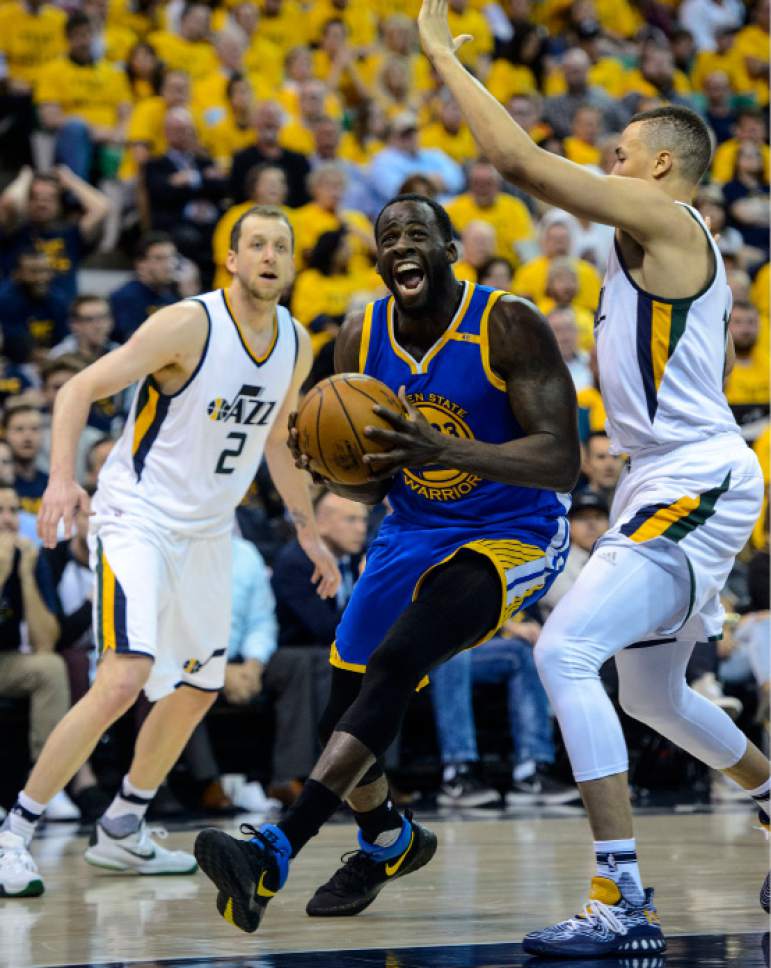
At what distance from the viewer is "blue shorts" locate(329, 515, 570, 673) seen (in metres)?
4.60

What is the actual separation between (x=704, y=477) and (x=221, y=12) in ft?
36.3

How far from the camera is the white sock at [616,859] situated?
13.3ft

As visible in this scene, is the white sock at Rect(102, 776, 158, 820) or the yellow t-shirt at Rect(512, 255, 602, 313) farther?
the yellow t-shirt at Rect(512, 255, 602, 313)

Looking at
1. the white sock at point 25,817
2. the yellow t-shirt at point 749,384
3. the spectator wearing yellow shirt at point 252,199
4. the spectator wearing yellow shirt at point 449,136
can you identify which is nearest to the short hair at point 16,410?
the spectator wearing yellow shirt at point 252,199

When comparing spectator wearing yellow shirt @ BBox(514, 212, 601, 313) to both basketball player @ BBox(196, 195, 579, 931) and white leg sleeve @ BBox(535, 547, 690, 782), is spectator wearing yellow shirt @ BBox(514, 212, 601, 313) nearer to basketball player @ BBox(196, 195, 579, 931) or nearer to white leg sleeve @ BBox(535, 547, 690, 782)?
basketball player @ BBox(196, 195, 579, 931)

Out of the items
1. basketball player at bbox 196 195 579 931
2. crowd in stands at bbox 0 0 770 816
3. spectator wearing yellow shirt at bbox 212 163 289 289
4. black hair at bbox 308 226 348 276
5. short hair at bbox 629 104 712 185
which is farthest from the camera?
black hair at bbox 308 226 348 276

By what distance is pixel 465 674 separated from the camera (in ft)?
27.5

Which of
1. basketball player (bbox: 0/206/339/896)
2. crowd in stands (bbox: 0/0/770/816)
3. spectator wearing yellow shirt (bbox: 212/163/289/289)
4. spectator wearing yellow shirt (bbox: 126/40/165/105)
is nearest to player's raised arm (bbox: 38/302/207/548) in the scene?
basketball player (bbox: 0/206/339/896)

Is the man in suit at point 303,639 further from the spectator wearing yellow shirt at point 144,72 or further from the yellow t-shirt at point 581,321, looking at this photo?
the spectator wearing yellow shirt at point 144,72

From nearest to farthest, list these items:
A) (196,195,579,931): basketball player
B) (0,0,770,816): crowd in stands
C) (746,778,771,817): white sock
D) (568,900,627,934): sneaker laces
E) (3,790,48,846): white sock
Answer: (568,900,627,934): sneaker laces
(196,195,579,931): basketball player
(746,778,771,817): white sock
(3,790,48,846): white sock
(0,0,770,816): crowd in stands

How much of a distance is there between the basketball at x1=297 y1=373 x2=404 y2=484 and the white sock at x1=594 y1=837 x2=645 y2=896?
1121mm

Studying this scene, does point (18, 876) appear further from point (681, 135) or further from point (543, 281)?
point (543, 281)

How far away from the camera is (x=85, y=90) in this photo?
40.9 feet

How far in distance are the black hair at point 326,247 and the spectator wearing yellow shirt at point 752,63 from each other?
725cm
